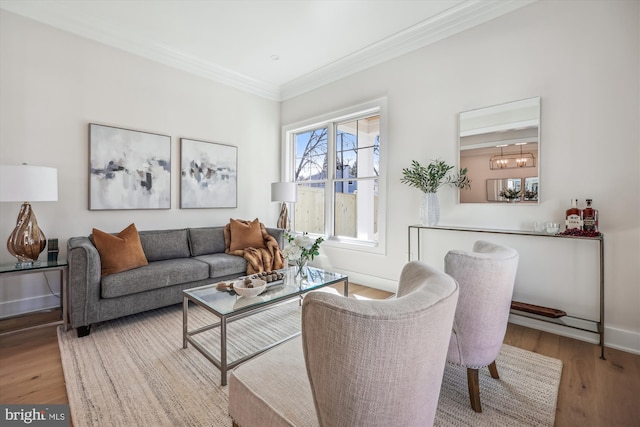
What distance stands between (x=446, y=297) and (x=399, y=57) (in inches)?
135

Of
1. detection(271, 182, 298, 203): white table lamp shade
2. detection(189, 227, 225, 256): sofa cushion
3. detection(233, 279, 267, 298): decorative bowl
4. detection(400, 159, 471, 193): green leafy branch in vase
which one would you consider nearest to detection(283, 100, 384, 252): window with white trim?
detection(271, 182, 298, 203): white table lamp shade

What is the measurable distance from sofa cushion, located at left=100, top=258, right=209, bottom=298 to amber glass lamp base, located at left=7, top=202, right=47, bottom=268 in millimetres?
681

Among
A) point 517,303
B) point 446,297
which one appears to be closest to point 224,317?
point 446,297

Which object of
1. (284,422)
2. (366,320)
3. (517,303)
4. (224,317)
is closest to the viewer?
(366,320)

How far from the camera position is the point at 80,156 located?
10.2 ft

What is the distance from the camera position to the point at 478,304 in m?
1.45

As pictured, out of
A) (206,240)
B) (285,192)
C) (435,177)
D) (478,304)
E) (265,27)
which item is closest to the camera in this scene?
(478,304)

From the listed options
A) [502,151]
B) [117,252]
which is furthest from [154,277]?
[502,151]

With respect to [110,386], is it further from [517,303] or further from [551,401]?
[517,303]

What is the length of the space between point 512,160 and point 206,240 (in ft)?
11.3

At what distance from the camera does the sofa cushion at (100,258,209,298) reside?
246 cm

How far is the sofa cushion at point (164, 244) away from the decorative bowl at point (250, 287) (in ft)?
4.99

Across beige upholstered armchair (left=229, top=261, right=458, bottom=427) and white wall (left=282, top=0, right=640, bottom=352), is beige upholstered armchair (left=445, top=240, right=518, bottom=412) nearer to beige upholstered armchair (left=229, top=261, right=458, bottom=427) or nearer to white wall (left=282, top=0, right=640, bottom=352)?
beige upholstered armchair (left=229, top=261, right=458, bottom=427)

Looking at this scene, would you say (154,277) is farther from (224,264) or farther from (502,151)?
(502,151)
